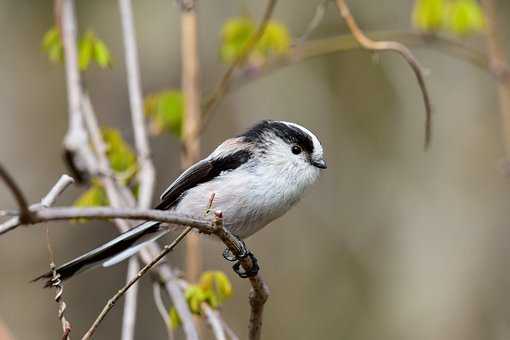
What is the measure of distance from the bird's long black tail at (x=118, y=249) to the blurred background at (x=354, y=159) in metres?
2.67

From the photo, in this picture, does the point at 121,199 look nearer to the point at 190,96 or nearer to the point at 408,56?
the point at 190,96

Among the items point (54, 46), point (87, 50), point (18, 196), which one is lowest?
point (18, 196)

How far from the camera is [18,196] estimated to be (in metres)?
1.38

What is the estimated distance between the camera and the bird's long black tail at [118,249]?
250 cm

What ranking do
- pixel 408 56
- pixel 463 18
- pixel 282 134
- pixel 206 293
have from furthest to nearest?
pixel 463 18 → pixel 282 134 → pixel 408 56 → pixel 206 293

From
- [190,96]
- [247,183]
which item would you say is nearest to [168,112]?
[190,96]

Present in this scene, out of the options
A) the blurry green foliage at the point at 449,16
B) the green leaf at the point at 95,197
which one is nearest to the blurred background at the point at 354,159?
the blurry green foliage at the point at 449,16

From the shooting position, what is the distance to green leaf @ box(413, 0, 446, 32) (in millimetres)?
3512

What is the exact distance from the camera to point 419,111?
5938 mm

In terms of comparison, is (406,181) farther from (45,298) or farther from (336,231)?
(45,298)

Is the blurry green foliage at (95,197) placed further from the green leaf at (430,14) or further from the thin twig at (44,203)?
the green leaf at (430,14)

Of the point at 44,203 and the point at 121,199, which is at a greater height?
the point at 121,199

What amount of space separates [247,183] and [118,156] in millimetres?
775

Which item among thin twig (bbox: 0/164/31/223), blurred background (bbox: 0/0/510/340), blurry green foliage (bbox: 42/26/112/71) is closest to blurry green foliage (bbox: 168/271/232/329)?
blurry green foliage (bbox: 42/26/112/71)
